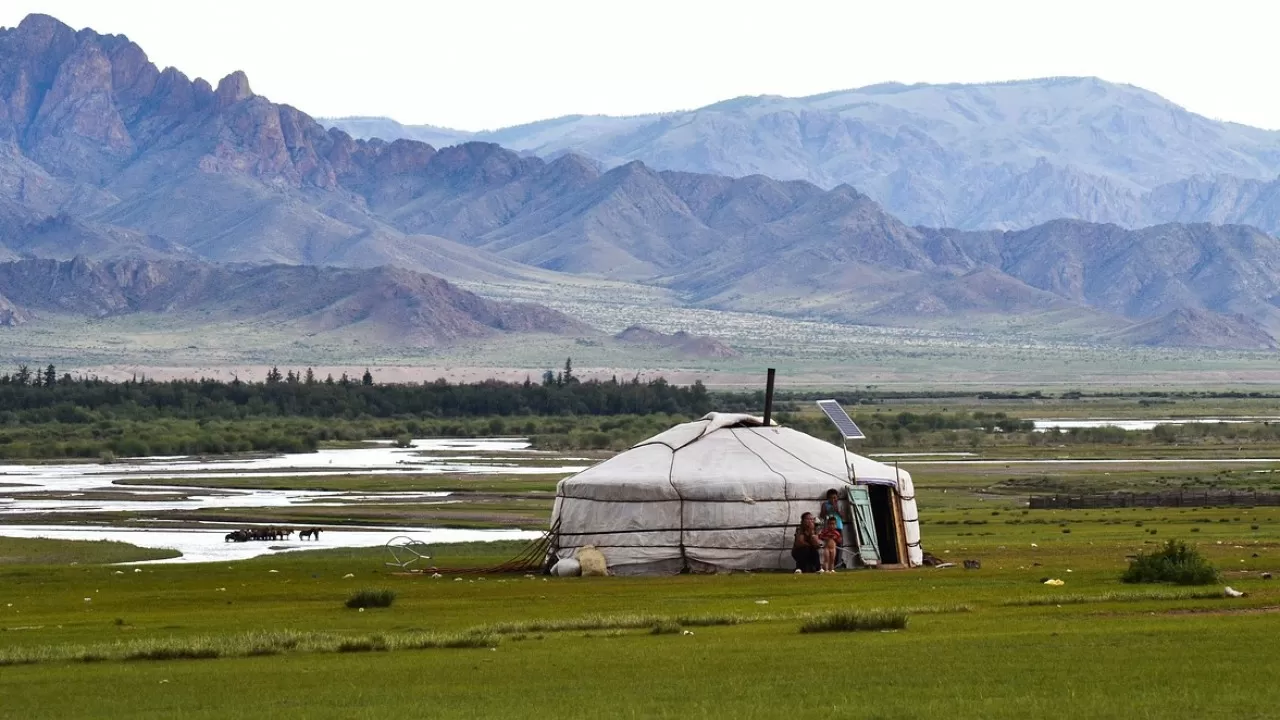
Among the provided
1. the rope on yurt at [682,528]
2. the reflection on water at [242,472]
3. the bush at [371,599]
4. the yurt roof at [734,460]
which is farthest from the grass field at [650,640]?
the reflection on water at [242,472]

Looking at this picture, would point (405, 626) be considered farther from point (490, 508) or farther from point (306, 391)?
point (306, 391)

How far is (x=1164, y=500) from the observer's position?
53.4 meters

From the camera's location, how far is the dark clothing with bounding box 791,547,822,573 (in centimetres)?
3194

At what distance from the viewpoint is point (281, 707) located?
17.0m

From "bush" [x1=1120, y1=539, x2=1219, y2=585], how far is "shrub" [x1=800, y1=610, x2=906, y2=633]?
6.01 m

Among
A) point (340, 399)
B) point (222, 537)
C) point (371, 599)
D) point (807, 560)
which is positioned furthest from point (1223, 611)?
point (340, 399)

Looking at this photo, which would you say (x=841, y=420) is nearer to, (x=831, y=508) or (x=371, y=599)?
(x=831, y=508)

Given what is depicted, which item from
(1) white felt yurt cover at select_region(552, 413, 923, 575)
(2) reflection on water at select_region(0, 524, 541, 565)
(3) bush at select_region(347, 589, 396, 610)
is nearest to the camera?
(3) bush at select_region(347, 589, 396, 610)

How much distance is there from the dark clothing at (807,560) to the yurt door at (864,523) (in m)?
1.02

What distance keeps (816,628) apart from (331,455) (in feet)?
241

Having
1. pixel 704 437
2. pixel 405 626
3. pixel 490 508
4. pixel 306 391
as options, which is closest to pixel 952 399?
pixel 306 391

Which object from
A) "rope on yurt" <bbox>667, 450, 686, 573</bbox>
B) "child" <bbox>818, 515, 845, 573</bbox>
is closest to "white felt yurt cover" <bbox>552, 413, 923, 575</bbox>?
"rope on yurt" <bbox>667, 450, 686, 573</bbox>

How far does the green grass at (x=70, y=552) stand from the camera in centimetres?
4042

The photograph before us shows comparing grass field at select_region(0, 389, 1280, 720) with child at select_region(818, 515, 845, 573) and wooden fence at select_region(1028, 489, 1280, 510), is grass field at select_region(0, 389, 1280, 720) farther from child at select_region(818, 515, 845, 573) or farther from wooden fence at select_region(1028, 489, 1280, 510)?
wooden fence at select_region(1028, 489, 1280, 510)
